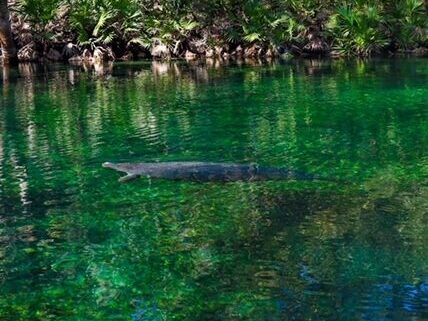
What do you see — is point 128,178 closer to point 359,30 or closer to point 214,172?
point 214,172

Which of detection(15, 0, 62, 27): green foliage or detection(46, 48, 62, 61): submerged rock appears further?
detection(46, 48, 62, 61): submerged rock

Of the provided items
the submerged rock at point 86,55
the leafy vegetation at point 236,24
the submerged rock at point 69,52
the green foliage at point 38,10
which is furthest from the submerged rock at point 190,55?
the green foliage at point 38,10

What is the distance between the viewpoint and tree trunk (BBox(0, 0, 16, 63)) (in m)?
32.2

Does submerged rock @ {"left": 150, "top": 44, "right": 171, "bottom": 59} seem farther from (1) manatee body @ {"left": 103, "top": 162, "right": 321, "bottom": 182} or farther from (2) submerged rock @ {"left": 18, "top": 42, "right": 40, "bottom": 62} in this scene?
(1) manatee body @ {"left": 103, "top": 162, "right": 321, "bottom": 182}

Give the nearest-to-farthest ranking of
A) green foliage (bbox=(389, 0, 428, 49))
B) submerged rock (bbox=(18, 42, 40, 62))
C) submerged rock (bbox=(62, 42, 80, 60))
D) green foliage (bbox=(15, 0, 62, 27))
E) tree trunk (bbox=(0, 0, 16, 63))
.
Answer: tree trunk (bbox=(0, 0, 16, 63))
submerged rock (bbox=(18, 42, 40, 62))
green foliage (bbox=(15, 0, 62, 27))
green foliage (bbox=(389, 0, 428, 49))
submerged rock (bbox=(62, 42, 80, 60))

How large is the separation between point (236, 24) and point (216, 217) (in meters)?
28.9

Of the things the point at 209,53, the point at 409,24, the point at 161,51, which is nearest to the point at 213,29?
the point at 209,53

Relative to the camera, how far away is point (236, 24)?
3753 cm

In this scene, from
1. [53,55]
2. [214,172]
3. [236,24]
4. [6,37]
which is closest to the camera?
[214,172]

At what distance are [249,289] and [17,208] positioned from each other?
4.55 meters

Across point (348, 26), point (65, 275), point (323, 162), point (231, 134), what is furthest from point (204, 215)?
point (348, 26)

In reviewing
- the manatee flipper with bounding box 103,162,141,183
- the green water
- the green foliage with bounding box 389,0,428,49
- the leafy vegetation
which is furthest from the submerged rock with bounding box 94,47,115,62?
the manatee flipper with bounding box 103,162,141,183

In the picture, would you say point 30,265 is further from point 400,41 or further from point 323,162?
point 400,41

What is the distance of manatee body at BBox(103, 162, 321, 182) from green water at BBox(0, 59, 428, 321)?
24cm
